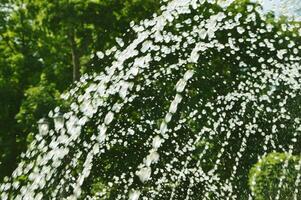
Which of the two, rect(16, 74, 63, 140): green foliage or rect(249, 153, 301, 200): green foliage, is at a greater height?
rect(16, 74, 63, 140): green foliage

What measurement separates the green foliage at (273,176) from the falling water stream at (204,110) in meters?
3.79

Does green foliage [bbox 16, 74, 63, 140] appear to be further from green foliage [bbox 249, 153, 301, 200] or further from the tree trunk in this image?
green foliage [bbox 249, 153, 301, 200]

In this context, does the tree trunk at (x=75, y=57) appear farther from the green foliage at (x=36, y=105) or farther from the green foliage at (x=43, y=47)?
the green foliage at (x=36, y=105)

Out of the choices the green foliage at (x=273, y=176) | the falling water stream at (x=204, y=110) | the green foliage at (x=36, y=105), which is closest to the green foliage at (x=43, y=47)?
the green foliage at (x=36, y=105)

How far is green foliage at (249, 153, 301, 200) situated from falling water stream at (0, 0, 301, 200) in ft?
12.4

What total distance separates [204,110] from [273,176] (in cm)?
650

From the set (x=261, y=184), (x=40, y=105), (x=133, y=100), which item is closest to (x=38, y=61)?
(x=40, y=105)

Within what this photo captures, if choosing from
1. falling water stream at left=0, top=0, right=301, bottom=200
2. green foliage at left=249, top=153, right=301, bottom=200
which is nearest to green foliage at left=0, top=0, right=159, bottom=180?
falling water stream at left=0, top=0, right=301, bottom=200

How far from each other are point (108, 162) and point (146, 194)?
1908 millimetres

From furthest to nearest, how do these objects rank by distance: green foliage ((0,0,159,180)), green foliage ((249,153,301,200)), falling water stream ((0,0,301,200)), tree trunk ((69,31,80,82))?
tree trunk ((69,31,80,82)) < green foliage ((0,0,159,180)) < falling water stream ((0,0,301,200)) < green foliage ((249,153,301,200))

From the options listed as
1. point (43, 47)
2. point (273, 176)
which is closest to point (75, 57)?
point (43, 47)

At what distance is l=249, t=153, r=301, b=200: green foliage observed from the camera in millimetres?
11906

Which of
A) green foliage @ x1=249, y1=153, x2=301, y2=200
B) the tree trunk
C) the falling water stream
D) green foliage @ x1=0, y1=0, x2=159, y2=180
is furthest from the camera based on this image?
the tree trunk

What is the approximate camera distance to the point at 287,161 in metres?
12.3
